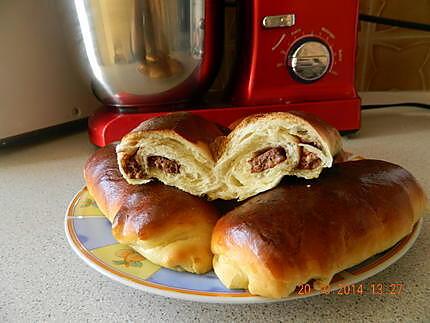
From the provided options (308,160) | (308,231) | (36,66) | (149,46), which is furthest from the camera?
(36,66)

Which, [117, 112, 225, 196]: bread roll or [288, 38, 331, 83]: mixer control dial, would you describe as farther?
[288, 38, 331, 83]: mixer control dial

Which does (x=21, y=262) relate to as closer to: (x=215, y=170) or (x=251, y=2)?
(x=215, y=170)

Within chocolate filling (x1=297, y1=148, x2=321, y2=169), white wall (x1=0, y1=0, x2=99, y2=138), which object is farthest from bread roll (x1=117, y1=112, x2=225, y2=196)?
white wall (x1=0, y1=0, x2=99, y2=138)

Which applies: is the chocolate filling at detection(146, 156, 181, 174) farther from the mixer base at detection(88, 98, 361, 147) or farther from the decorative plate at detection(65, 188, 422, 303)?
the mixer base at detection(88, 98, 361, 147)

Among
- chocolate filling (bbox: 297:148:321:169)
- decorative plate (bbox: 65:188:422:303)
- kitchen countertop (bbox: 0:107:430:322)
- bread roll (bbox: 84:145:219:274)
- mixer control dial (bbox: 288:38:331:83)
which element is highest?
mixer control dial (bbox: 288:38:331:83)

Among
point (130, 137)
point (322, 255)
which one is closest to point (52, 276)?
point (130, 137)

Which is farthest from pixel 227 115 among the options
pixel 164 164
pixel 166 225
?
pixel 166 225

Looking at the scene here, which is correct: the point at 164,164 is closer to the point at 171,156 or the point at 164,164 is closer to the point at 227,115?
the point at 171,156
